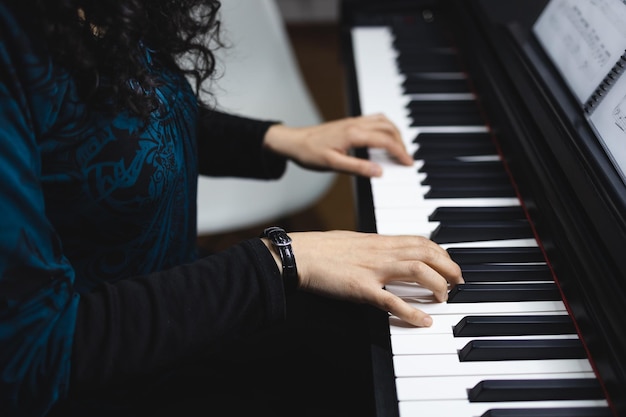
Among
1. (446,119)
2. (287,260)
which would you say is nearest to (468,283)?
(287,260)

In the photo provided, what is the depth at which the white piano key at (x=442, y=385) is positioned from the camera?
30.3 inches

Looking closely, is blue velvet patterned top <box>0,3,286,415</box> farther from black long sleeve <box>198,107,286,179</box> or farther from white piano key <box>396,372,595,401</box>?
white piano key <box>396,372,595,401</box>

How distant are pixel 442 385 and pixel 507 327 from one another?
12 cm

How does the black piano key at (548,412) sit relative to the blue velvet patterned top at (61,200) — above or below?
below

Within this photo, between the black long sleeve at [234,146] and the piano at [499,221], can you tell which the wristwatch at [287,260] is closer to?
the piano at [499,221]

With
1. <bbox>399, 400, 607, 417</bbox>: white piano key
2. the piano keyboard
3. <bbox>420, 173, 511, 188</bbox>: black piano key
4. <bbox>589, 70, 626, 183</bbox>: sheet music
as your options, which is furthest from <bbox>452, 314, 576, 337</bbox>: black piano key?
<bbox>420, 173, 511, 188</bbox>: black piano key

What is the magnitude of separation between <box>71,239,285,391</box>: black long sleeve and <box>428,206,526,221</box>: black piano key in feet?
1.09

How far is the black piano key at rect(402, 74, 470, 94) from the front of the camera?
4.57 ft

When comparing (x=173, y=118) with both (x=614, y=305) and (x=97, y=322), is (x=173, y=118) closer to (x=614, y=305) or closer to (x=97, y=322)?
(x=97, y=322)

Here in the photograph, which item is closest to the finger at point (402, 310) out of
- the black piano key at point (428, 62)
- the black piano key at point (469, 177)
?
the black piano key at point (469, 177)

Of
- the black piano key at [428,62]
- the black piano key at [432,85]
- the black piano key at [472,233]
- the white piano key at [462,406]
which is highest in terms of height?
the black piano key at [428,62]

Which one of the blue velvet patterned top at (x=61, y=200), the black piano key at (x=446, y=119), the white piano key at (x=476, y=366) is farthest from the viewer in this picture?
the black piano key at (x=446, y=119)

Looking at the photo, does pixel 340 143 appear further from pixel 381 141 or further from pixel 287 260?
pixel 287 260

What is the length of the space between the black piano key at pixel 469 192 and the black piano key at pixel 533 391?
398 millimetres
